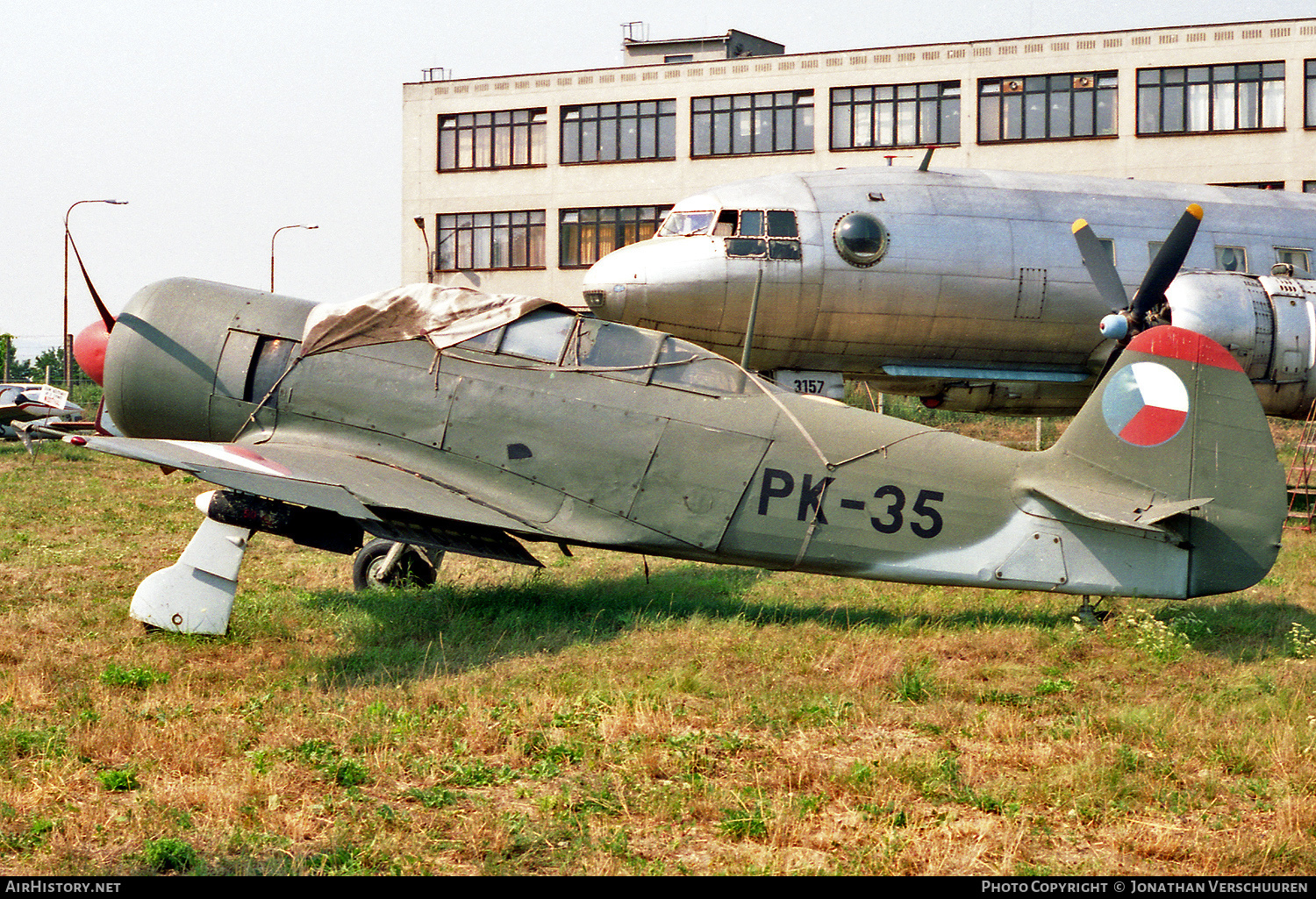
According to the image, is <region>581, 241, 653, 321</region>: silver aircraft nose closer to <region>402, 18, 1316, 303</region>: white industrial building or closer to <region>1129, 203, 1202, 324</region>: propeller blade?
<region>1129, 203, 1202, 324</region>: propeller blade

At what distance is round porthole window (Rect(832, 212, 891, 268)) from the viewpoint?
16.3 meters

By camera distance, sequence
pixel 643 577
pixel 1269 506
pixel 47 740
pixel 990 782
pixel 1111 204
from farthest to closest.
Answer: pixel 1111 204, pixel 643 577, pixel 1269 506, pixel 47 740, pixel 990 782

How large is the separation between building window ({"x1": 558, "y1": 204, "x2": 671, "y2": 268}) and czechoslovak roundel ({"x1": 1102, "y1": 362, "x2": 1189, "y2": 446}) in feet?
113

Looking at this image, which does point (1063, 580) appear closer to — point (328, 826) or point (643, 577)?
point (643, 577)

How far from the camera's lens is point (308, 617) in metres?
9.89

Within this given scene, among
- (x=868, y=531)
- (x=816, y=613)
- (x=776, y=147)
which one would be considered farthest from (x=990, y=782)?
(x=776, y=147)

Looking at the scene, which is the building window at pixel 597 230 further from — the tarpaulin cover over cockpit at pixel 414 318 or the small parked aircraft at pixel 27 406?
the tarpaulin cover over cockpit at pixel 414 318

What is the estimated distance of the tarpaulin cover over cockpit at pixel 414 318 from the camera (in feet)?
32.6

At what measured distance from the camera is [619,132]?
143 ft

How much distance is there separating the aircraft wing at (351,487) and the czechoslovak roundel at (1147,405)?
4.97 m

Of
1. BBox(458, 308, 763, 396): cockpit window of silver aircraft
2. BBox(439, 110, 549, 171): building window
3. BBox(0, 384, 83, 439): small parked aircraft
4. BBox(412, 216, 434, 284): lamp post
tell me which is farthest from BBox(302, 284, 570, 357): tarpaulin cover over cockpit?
BBox(412, 216, 434, 284): lamp post

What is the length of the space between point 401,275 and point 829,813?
43193 millimetres

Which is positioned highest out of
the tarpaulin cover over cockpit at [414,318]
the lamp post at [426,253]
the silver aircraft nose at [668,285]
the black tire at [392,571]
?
the lamp post at [426,253]

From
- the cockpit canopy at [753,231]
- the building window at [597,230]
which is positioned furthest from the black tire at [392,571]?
the building window at [597,230]
